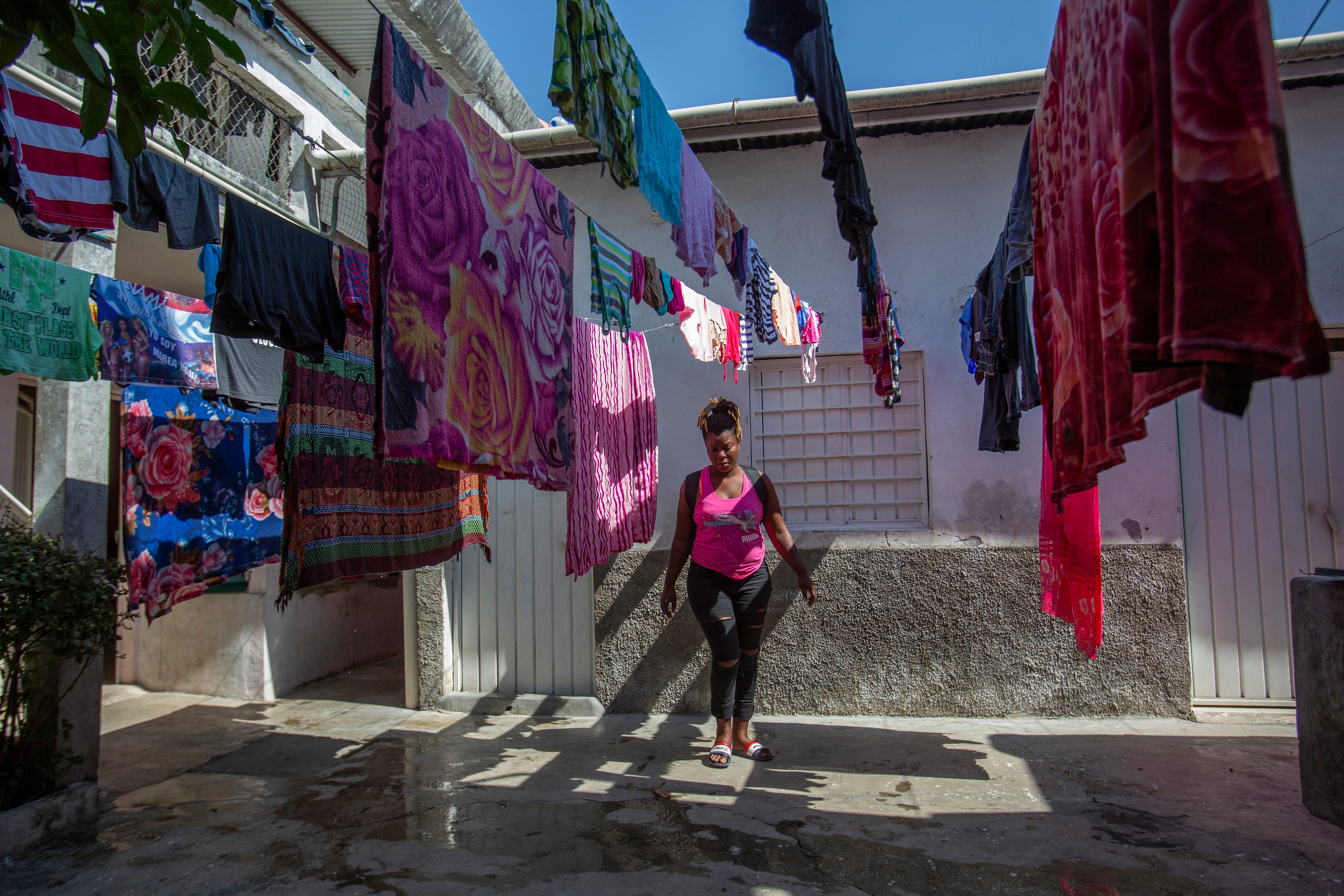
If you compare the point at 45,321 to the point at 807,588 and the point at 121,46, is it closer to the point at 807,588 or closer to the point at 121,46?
the point at 121,46

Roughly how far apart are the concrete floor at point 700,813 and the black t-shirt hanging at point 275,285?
2238 millimetres

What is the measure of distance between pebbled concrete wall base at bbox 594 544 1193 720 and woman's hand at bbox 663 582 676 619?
839 mm

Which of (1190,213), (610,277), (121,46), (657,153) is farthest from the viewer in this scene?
(610,277)

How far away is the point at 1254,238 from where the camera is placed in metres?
1.19

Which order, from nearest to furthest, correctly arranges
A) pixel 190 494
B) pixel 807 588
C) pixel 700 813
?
pixel 700 813, pixel 807 588, pixel 190 494

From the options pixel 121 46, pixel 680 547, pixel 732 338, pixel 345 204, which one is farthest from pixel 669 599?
pixel 345 204

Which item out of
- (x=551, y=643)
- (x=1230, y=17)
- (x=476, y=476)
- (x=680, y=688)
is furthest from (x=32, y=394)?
(x=1230, y=17)

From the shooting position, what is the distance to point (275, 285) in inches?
132

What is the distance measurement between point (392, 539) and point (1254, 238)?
406 cm

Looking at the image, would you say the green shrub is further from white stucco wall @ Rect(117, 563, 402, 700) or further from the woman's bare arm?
the woman's bare arm

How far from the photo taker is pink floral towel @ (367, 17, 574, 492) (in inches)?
90.0

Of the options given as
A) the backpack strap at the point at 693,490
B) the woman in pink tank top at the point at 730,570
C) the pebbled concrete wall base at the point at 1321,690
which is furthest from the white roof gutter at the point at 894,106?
the pebbled concrete wall base at the point at 1321,690

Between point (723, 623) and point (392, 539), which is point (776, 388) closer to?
point (723, 623)

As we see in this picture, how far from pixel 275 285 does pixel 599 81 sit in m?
1.78
